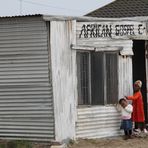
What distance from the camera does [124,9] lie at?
1842 centimetres

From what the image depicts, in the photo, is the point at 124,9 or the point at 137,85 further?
the point at 124,9

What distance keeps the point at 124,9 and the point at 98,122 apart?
6010 millimetres

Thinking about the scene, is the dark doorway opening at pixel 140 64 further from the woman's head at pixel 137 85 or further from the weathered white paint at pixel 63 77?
the weathered white paint at pixel 63 77

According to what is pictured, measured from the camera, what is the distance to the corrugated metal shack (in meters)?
12.5

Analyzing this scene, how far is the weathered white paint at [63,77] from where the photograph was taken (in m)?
12.5

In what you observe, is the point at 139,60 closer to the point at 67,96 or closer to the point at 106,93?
the point at 106,93

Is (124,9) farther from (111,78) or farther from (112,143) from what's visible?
(112,143)

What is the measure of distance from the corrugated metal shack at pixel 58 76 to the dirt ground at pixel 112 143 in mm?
215

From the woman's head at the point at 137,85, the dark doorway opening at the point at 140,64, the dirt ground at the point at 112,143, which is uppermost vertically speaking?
the dark doorway opening at the point at 140,64

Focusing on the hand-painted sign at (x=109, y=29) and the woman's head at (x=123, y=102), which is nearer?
the hand-painted sign at (x=109, y=29)

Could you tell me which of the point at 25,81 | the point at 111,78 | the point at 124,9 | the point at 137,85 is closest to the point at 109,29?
the point at 111,78

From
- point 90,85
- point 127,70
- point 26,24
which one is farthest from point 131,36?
point 26,24

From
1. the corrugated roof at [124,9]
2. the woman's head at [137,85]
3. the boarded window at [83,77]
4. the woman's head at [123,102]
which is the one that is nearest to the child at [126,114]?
the woman's head at [123,102]

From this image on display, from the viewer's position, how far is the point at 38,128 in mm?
12578
